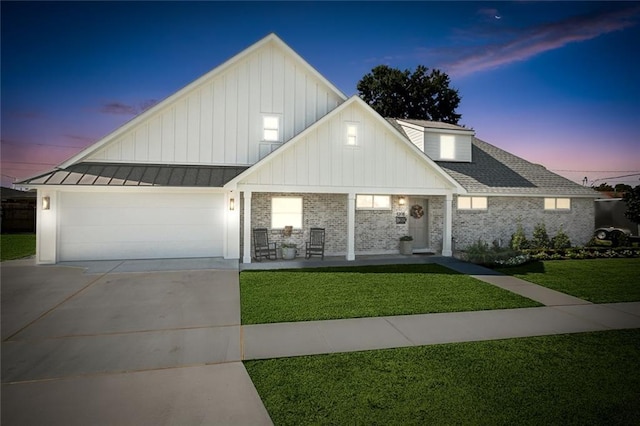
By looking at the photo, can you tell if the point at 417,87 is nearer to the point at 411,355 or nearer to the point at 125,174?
the point at 125,174

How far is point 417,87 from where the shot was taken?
1412 inches

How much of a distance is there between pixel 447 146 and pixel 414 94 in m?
20.3

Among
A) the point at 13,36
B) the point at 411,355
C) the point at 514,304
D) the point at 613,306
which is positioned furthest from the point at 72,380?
the point at 13,36

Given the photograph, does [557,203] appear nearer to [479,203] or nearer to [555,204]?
[555,204]

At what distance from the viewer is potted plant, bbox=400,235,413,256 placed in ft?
49.4

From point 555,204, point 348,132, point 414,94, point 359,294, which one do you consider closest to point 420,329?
point 359,294

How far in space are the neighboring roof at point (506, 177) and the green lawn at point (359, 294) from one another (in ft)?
20.9

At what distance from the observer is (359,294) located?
29.1 feet

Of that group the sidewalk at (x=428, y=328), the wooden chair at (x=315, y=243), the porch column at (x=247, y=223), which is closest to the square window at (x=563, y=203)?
the sidewalk at (x=428, y=328)

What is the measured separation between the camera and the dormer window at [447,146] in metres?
17.7

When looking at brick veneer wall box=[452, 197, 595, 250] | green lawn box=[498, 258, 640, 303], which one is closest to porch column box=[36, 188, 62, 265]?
green lawn box=[498, 258, 640, 303]

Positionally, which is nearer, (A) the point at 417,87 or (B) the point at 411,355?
(B) the point at 411,355

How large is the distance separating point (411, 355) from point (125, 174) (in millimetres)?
11976

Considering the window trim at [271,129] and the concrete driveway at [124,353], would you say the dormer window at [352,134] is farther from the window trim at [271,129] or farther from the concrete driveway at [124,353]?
the concrete driveway at [124,353]
